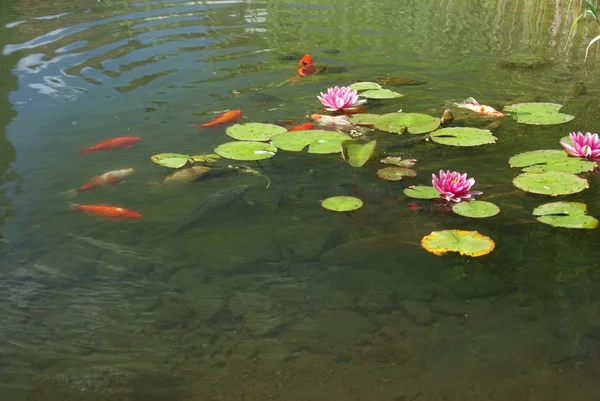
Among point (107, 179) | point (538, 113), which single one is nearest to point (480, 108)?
point (538, 113)

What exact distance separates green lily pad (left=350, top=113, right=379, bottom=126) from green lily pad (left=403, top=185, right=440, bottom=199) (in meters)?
0.84

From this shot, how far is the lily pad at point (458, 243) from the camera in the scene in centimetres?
248

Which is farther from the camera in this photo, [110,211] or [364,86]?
[364,86]

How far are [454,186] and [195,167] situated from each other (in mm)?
1153

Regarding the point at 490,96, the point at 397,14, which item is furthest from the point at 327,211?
the point at 397,14

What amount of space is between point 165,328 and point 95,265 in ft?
1.52

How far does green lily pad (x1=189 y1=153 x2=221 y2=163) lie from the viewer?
127 inches

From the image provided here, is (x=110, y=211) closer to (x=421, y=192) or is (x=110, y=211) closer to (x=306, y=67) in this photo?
(x=421, y=192)

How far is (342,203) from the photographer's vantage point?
2814 mm

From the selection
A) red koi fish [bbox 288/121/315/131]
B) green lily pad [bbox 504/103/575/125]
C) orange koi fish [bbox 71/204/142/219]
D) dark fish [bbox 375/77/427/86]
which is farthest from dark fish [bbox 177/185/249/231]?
dark fish [bbox 375/77/427/86]

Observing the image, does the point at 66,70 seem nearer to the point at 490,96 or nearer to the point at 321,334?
the point at 490,96

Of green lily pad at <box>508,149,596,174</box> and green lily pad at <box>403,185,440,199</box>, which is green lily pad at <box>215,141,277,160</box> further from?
green lily pad at <box>508,149,596,174</box>

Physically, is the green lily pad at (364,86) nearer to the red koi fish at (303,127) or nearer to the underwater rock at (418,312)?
the red koi fish at (303,127)

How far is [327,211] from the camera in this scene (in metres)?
2.81
